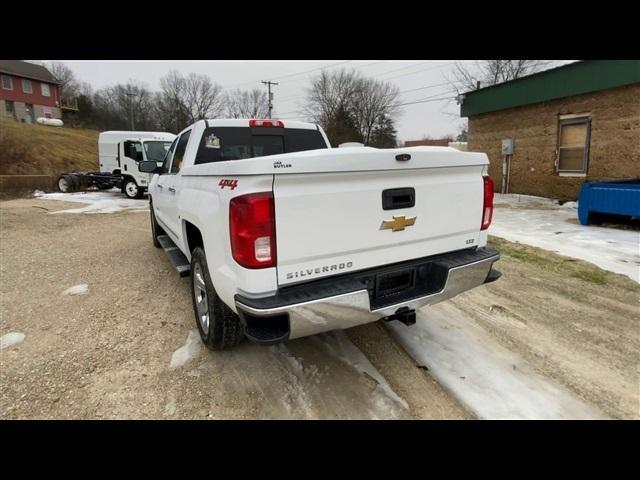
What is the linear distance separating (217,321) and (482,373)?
205 cm

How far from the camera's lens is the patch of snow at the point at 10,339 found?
3.42 metres

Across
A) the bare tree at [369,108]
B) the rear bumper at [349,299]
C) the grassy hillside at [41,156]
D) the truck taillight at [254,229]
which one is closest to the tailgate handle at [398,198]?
the rear bumper at [349,299]

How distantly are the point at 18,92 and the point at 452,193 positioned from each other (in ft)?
205

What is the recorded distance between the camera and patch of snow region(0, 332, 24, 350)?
11.2ft

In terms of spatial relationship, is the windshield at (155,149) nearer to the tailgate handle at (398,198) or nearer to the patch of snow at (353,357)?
the patch of snow at (353,357)

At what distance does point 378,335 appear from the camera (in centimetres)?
349

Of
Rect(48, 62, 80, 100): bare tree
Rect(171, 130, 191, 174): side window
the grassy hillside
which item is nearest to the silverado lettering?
Rect(171, 130, 191, 174): side window

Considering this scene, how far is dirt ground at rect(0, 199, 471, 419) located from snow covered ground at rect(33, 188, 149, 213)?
886 cm

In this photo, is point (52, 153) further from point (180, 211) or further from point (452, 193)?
point (452, 193)

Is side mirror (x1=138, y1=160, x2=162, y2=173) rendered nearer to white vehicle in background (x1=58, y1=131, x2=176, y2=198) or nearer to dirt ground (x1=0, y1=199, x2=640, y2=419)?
dirt ground (x1=0, y1=199, x2=640, y2=419)

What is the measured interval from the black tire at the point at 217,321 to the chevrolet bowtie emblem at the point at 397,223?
1.32 meters

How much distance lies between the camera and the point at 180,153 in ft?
15.0

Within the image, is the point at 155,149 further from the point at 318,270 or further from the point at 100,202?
the point at 318,270
